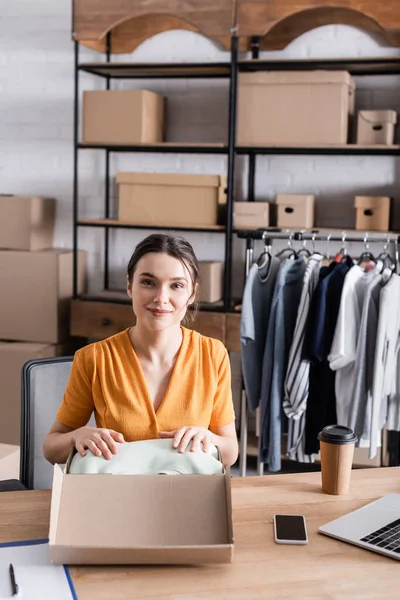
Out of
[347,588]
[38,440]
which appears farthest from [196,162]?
[347,588]

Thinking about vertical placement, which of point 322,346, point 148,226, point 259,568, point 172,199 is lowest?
point 259,568

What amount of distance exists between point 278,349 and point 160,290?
143 centimetres

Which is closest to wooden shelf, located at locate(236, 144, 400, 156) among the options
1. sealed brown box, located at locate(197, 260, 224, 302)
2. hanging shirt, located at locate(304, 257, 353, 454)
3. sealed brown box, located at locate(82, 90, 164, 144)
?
sealed brown box, located at locate(82, 90, 164, 144)

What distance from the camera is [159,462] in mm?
1385

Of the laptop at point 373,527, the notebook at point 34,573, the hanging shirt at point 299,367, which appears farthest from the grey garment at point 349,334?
the notebook at point 34,573

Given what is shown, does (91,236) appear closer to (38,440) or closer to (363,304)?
(363,304)

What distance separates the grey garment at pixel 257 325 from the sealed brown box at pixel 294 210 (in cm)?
70

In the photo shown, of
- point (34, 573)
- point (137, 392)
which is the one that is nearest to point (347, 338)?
point (137, 392)

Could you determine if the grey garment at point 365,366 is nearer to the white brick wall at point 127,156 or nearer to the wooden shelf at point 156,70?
the white brick wall at point 127,156

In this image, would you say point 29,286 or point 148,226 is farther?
point 29,286

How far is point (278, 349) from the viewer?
296 cm

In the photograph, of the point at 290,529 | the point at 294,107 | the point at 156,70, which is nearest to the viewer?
the point at 290,529

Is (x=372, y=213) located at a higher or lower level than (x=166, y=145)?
lower

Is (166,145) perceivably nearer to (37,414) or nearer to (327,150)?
(327,150)
